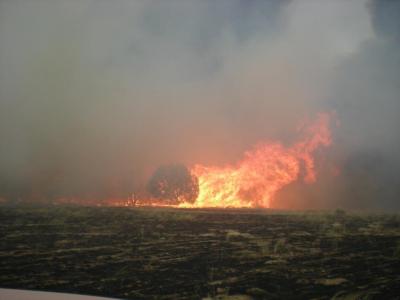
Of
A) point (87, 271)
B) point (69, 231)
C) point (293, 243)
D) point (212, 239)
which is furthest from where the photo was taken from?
point (69, 231)

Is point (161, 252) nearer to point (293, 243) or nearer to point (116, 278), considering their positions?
point (116, 278)

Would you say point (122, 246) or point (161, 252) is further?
point (122, 246)

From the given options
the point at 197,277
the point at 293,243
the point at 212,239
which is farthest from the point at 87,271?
the point at 293,243

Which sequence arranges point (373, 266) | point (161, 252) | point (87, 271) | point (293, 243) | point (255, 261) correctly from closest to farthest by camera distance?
1. point (87, 271)
2. point (373, 266)
3. point (255, 261)
4. point (161, 252)
5. point (293, 243)

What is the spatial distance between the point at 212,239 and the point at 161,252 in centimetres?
737

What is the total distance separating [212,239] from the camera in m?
29.8

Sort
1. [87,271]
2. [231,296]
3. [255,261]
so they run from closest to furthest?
[231,296]
[87,271]
[255,261]

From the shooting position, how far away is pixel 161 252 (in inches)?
917

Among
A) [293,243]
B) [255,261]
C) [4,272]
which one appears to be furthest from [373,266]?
[4,272]

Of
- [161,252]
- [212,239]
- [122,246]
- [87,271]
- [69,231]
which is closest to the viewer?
[87,271]

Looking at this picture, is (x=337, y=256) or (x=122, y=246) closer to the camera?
(x=337, y=256)

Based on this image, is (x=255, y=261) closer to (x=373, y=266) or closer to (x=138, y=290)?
(x=373, y=266)

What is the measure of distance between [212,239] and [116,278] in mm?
14230

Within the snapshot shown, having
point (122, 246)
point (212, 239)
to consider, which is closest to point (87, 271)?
point (122, 246)
